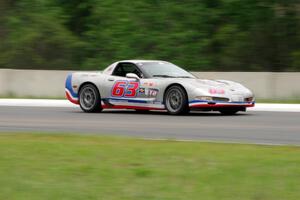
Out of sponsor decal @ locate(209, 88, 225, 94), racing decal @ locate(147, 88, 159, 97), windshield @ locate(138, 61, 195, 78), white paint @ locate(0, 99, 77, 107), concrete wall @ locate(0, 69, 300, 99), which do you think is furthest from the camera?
concrete wall @ locate(0, 69, 300, 99)

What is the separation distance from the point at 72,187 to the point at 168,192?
0.98 meters

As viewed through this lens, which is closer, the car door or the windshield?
the car door

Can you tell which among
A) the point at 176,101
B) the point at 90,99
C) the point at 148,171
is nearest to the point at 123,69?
the point at 90,99

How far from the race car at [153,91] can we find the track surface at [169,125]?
263 millimetres

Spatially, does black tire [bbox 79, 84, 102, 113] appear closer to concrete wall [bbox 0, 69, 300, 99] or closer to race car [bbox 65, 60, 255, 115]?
race car [bbox 65, 60, 255, 115]

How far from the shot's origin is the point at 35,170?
870 centimetres

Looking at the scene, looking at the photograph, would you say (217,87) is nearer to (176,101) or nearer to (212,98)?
(212,98)

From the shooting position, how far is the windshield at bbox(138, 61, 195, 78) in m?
18.3

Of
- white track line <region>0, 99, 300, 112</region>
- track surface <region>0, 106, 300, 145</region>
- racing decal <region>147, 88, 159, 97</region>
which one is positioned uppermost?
racing decal <region>147, 88, 159, 97</region>

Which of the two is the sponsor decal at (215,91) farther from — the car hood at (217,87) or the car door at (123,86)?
A: the car door at (123,86)

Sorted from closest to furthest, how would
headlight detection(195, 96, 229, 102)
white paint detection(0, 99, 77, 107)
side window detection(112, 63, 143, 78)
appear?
1. headlight detection(195, 96, 229, 102)
2. side window detection(112, 63, 143, 78)
3. white paint detection(0, 99, 77, 107)

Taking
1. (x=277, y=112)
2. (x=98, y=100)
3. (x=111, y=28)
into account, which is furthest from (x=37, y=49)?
(x=277, y=112)

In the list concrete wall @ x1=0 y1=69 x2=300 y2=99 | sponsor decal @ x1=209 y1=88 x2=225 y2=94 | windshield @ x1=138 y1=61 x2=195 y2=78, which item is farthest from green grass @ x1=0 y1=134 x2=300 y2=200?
concrete wall @ x1=0 y1=69 x2=300 y2=99

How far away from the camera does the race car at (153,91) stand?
17.1 meters
